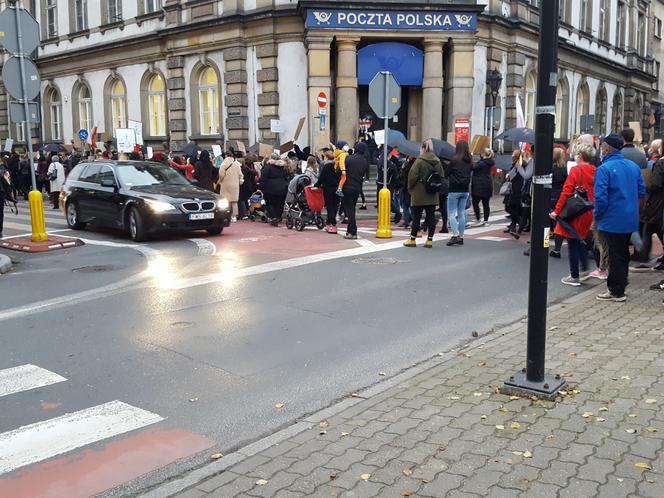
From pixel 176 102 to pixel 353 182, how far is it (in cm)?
1661

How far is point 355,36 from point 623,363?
1955 centimetres

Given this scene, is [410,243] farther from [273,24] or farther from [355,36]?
[273,24]

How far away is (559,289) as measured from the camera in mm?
8781

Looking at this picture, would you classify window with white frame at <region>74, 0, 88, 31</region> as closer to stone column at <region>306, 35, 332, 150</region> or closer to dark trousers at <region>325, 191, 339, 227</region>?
stone column at <region>306, 35, 332, 150</region>

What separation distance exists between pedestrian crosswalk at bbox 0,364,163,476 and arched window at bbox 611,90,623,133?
4002 cm

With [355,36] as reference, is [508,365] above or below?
below

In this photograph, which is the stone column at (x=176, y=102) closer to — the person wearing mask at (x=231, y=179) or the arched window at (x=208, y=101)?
the arched window at (x=208, y=101)

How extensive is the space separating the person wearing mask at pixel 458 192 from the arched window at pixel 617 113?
30837 millimetres

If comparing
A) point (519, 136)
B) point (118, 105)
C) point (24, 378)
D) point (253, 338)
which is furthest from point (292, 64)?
point (24, 378)

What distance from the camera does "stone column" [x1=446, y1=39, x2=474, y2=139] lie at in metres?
23.9

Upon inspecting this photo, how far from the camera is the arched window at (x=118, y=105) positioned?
31797 mm

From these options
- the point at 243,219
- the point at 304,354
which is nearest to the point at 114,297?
the point at 304,354

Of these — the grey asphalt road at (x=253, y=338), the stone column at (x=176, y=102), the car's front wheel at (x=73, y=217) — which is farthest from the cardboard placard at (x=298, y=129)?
the grey asphalt road at (x=253, y=338)

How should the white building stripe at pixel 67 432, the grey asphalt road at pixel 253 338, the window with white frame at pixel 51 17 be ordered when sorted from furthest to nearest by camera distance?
the window with white frame at pixel 51 17 → the grey asphalt road at pixel 253 338 → the white building stripe at pixel 67 432
